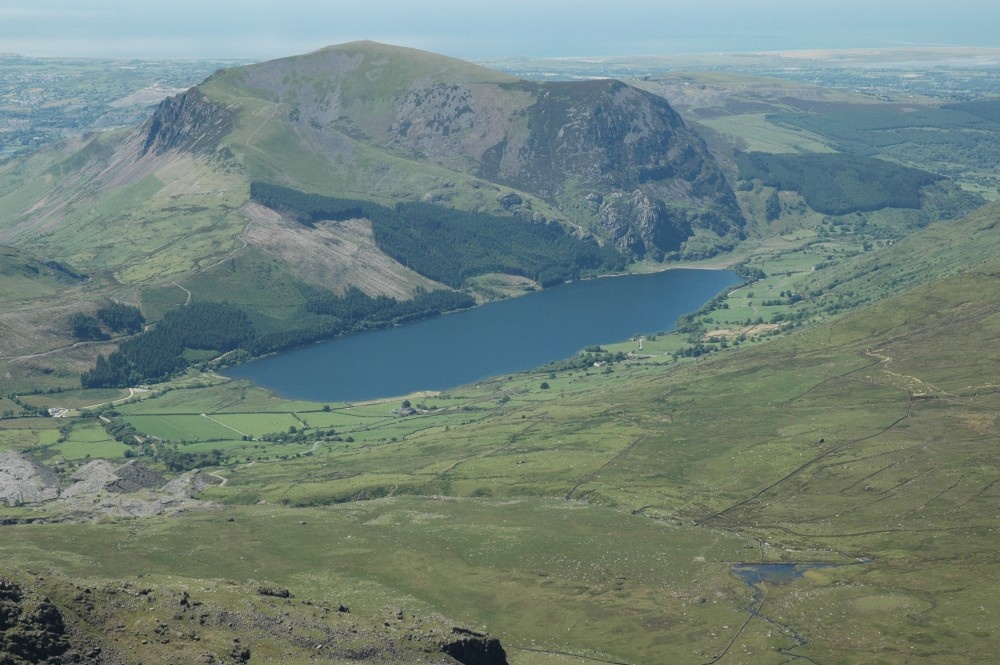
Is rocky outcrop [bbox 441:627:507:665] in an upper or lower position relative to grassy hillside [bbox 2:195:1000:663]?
upper

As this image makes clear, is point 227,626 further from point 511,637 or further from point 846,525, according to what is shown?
point 846,525

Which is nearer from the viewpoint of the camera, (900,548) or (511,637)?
(511,637)

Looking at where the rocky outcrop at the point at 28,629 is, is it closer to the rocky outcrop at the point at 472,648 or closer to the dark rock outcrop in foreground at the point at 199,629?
the dark rock outcrop in foreground at the point at 199,629

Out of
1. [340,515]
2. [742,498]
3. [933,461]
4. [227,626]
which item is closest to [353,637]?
[227,626]

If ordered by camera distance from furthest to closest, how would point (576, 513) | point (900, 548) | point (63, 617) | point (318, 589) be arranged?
1. point (576, 513)
2. point (900, 548)
3. point (318, 589)
4. point (63, 617)

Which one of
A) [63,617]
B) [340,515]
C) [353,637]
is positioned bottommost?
[340,515]

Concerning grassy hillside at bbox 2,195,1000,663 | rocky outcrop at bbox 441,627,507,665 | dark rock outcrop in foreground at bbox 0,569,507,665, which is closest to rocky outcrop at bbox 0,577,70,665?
dark rock outcrop in foreground at bbox 0,569,507,665

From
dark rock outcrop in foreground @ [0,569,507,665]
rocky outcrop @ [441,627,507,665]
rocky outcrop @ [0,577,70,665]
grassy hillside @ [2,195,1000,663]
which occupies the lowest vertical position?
grassy hillside @ [2,195,1000,663]

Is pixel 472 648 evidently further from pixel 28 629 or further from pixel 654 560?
pixel 654 560

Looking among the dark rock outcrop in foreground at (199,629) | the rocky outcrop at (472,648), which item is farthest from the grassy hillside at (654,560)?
the dark rock outcrop in foreground at (199,629)

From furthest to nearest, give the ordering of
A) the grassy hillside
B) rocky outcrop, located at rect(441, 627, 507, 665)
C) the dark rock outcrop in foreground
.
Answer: the grassy hillside, rocky outcrop, located at rect(441, 627, 507, 665), the dark rock outcrop in foreground

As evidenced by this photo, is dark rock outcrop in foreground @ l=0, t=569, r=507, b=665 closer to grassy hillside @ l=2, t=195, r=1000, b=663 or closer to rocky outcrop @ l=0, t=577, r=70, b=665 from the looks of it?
rocky outcrop @ l=0, t=577, r=70, b=665
